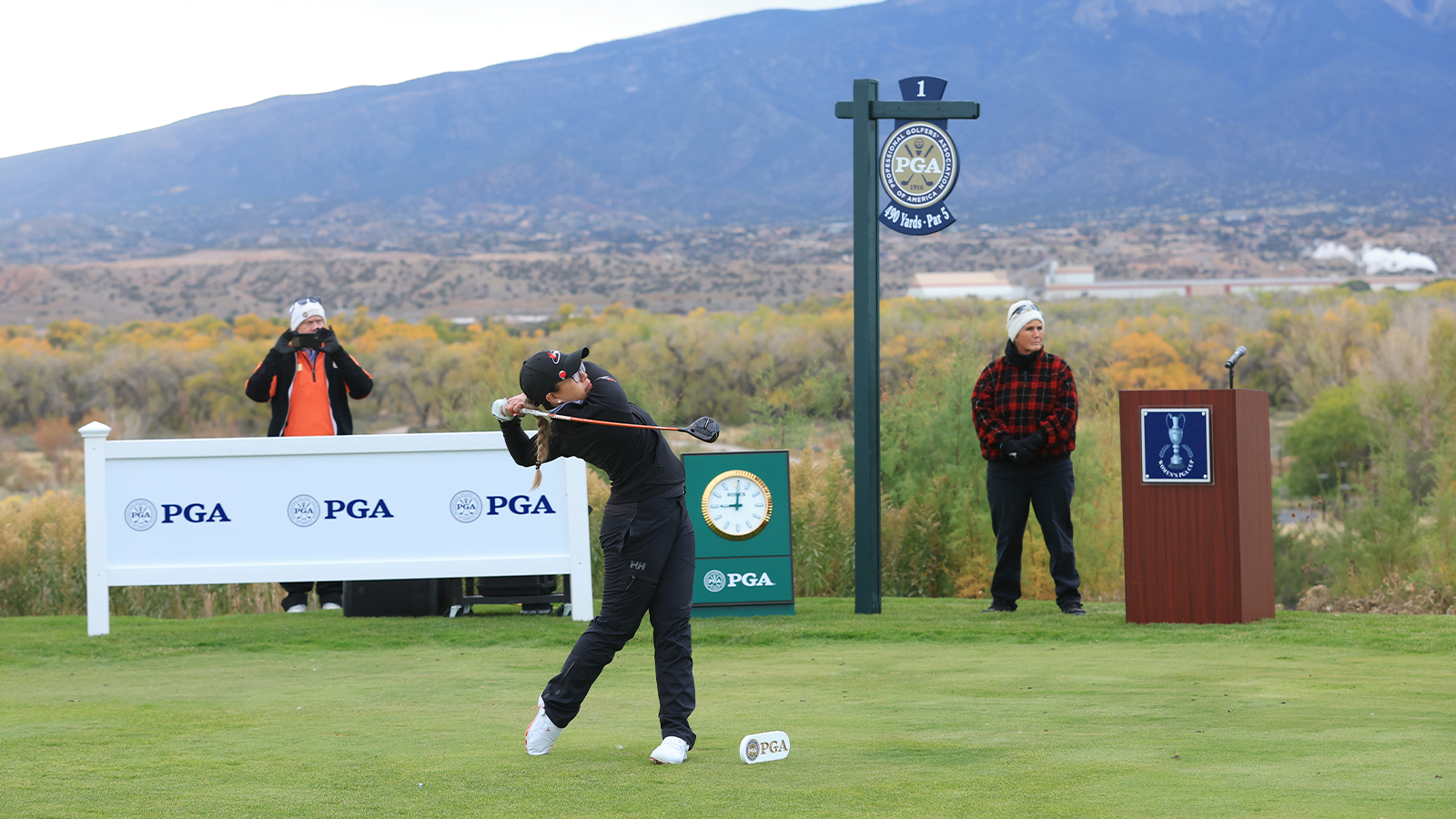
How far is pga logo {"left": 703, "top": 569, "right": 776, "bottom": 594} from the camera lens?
347 inches

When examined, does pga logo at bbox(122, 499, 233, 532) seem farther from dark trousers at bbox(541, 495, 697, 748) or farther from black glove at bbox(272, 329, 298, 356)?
dark trousers at bbox(541, 495, 697, 748)

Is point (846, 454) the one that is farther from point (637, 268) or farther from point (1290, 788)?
point (637, 268)

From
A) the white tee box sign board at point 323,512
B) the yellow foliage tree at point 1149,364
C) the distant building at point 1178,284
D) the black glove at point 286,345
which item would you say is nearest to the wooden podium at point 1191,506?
the white tee box sign board at point 323,512

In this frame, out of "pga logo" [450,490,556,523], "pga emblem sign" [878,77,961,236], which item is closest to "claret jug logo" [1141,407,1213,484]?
"pga emblem sign" [878,77,961,236]

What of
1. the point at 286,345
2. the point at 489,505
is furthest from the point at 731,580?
the point at 286,345

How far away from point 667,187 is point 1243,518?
6332 inches

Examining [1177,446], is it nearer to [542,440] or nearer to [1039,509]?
[1039,509]

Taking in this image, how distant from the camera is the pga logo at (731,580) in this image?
880 cm

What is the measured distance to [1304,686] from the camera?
6.28 meters

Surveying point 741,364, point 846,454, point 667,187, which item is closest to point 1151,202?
point 667,187

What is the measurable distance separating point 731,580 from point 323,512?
2432 millimetres

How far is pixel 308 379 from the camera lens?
940 cm

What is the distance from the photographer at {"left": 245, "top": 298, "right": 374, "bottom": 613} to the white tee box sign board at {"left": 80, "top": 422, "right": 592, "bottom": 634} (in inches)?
27.1

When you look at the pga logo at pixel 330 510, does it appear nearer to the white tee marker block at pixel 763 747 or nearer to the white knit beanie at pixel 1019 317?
the white knit beanie at pixel 1019 317
